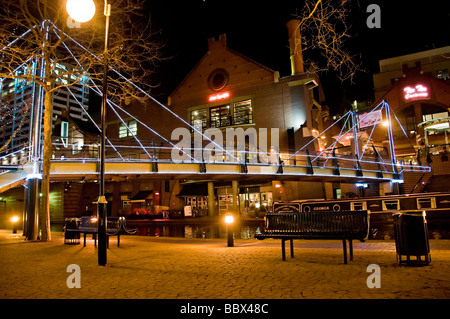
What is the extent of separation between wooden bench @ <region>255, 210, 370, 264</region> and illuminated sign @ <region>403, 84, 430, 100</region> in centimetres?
3939

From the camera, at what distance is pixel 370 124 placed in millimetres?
39406

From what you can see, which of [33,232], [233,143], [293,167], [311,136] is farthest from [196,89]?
[33,232]

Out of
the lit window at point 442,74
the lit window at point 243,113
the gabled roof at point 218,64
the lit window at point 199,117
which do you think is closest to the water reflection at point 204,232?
the lit window at point 243,113

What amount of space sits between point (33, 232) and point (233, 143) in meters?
22.0

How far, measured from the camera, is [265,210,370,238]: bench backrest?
691cm

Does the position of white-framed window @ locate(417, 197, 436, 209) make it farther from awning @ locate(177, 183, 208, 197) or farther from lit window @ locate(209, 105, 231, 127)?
lit window @ locate(209, 105, 231, 127)

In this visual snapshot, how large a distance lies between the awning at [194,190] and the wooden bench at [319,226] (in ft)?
84.4

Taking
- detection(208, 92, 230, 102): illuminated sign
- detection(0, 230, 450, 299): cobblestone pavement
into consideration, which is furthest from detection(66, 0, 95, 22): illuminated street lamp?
detection(208, 92, 230, 102): illuminated sign

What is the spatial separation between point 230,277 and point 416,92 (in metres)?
42.6

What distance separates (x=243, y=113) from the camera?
112 ft

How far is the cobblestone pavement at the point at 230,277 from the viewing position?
14.9ft

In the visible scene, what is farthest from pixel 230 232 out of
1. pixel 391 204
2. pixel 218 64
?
pixel 218 64

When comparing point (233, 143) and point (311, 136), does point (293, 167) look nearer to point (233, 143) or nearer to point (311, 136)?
point (311, 136)

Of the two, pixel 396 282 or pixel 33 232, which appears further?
pixel 33 232
